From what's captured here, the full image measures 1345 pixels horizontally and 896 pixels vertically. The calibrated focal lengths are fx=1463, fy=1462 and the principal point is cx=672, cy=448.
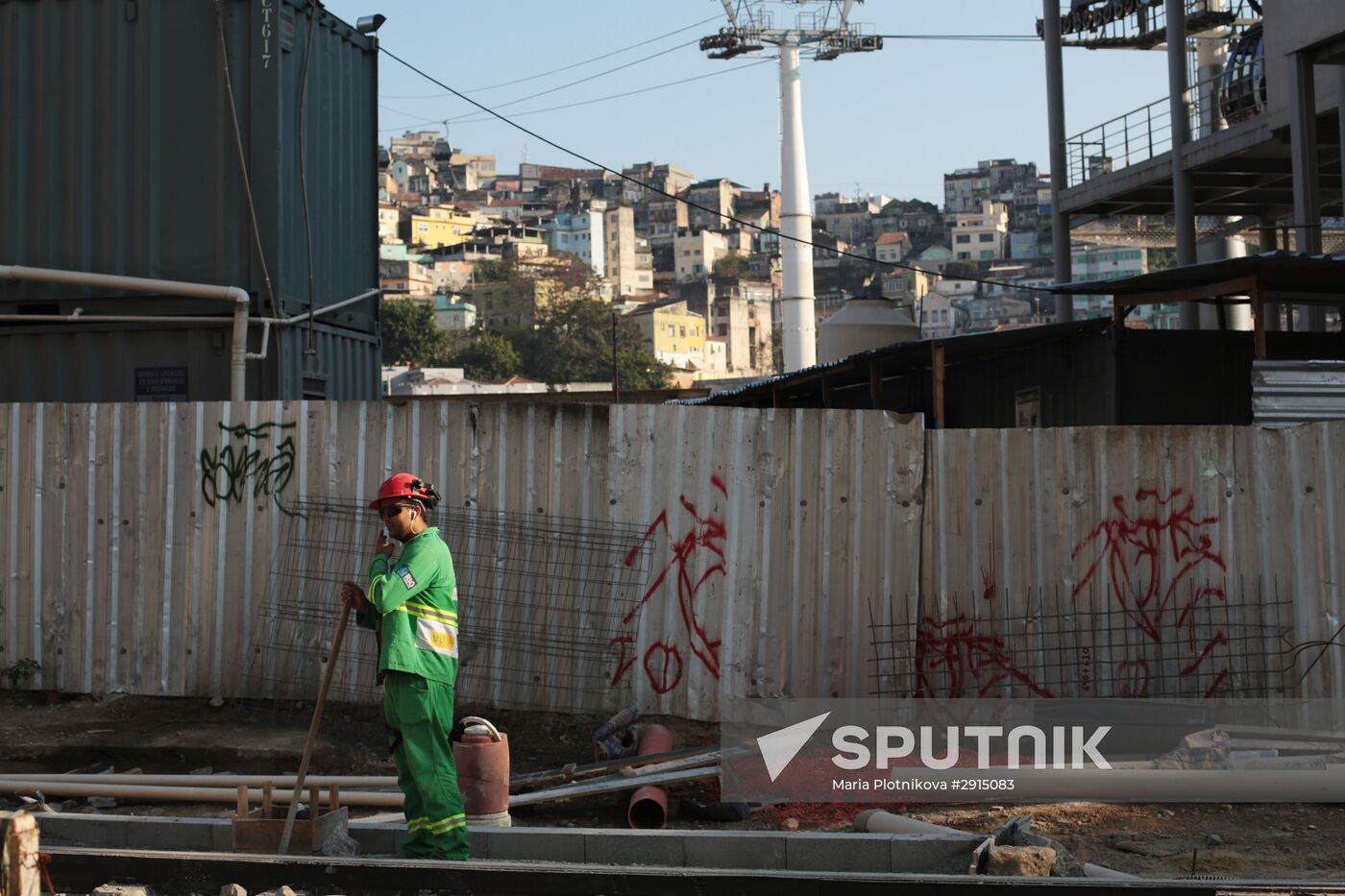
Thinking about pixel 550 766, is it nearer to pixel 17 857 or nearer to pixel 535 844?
pixel 535 844

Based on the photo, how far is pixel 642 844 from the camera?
6.50m

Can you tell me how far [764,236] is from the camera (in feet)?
598

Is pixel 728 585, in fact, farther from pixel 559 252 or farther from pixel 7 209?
pixel 559 252

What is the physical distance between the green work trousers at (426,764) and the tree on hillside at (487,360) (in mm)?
112968

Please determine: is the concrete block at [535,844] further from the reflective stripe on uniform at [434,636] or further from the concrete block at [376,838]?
the reflective stripe on uniform at [434,636]

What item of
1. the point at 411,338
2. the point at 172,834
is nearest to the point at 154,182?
the point at 172,834

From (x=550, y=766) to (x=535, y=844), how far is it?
173cm

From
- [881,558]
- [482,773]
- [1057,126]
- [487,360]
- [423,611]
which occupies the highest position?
[487,360]

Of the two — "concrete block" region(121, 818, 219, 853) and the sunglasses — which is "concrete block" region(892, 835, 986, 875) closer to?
the sunglasses

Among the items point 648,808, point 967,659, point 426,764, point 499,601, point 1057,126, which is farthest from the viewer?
point 1057,126

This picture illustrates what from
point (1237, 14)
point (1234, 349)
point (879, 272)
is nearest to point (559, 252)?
point (879, 272)

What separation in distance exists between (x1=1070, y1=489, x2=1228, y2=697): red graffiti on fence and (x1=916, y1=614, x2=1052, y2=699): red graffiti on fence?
0.57 m

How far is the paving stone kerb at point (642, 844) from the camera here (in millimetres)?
6262

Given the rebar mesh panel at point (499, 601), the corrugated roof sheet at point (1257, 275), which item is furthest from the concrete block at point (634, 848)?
the corrugated roof sheet at point (1257, 275)
